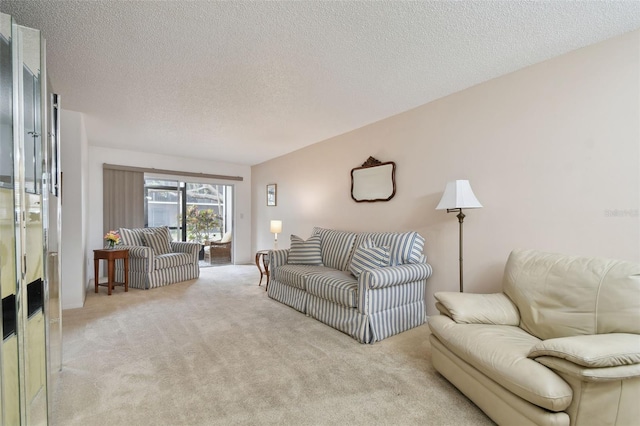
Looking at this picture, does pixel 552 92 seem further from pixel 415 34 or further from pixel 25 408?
pixel 25 408

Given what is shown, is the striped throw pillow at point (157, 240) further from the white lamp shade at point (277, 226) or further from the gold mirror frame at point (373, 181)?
the gold mirror frame at point (373, 181)

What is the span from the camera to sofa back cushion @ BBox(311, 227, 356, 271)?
3762 millimetres

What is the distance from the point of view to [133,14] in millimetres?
1777

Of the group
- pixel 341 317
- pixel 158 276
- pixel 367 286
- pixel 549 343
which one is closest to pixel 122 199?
pixel 158 276

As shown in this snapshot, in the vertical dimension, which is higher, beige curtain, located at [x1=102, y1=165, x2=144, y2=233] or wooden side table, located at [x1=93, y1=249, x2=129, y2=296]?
beige curtain, located at [x1=102, y1=165, x2=144, y2=233]

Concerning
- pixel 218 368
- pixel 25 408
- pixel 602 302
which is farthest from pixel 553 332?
pixel 25 408

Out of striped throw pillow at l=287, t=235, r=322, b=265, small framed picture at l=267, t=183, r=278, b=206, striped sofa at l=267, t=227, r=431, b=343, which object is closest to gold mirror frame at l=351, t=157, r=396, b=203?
striped sofa at l=267, t=227, r=431, b=343

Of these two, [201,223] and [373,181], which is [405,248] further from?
[201,223]

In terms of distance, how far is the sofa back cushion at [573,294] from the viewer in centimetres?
160

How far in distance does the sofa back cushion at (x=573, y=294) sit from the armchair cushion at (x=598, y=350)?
0.21 m

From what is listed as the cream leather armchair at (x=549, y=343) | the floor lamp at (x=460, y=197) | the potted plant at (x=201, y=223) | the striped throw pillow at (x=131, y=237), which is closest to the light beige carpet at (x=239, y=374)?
the cream leather armchair at (x=549, y=343)

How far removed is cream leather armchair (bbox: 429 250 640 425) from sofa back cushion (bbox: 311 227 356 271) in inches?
65.6

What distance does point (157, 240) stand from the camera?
514cm

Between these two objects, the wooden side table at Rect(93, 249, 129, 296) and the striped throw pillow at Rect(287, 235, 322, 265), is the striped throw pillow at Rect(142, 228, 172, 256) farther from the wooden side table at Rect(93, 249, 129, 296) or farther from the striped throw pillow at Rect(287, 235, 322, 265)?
the striped throw pillow at Rect(287, 235, 322, 265)
